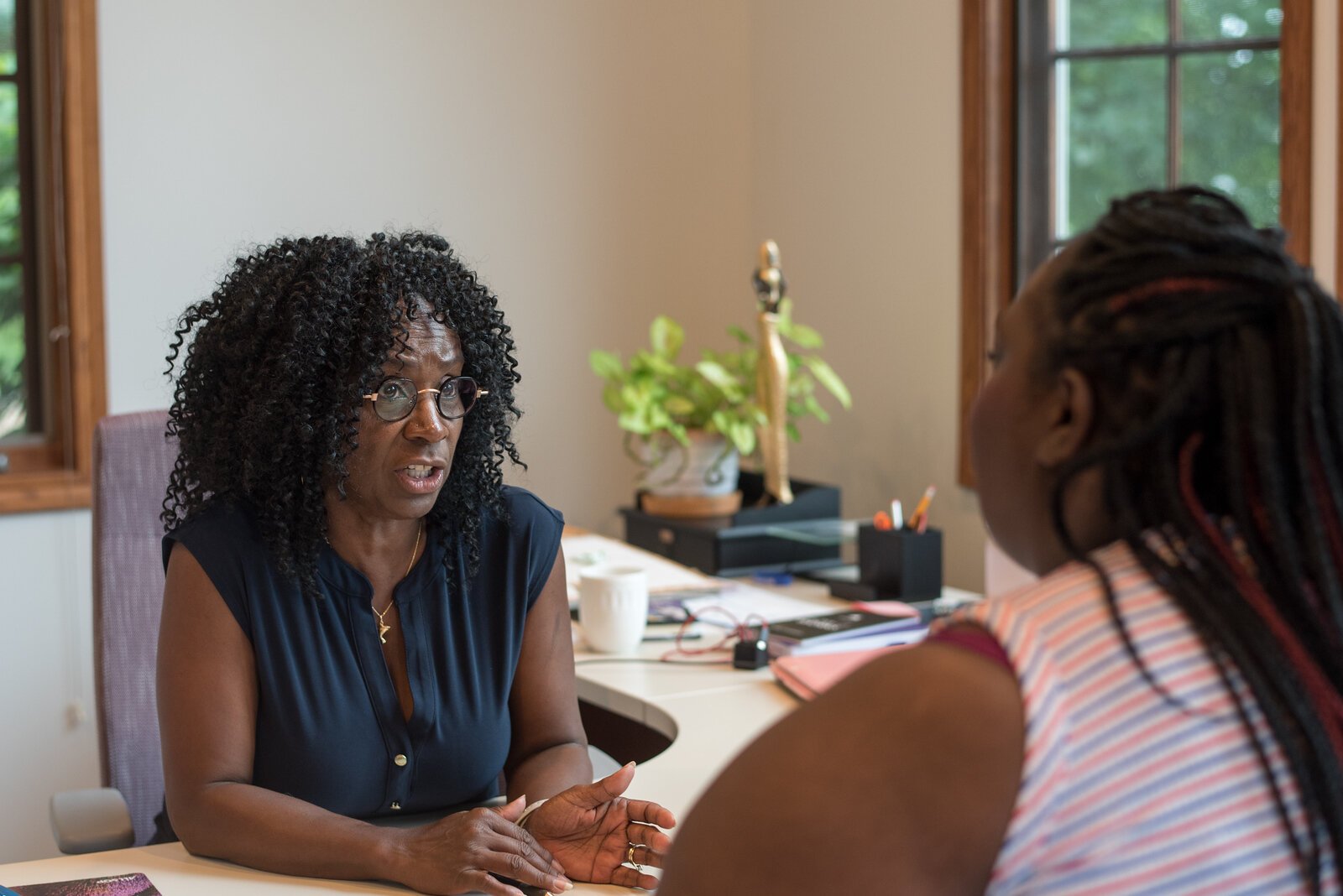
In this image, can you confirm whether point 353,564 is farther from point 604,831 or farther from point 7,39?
point 7,39

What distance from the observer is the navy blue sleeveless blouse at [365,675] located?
1.45 metres

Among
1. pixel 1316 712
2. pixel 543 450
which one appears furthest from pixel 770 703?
pixel 543 450

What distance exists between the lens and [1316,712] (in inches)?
23.1

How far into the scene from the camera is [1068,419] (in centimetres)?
64

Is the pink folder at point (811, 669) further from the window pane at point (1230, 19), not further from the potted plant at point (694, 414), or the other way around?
the window pane at point (1230, 19)

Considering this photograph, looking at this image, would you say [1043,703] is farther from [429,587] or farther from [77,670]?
[77,670]

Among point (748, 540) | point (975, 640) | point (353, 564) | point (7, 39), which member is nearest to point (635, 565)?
point (748, 540)

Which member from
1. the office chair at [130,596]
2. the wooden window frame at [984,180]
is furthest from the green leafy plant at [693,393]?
the office chair at [130,596]

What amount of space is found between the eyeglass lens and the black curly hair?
0.06ft

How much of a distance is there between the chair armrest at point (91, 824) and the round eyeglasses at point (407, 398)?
575 mm

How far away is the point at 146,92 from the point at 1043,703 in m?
2.77

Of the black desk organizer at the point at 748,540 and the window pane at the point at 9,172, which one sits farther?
the window pane at the point at 9,172

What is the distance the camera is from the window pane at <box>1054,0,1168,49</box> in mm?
2537

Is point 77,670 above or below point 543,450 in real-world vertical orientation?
below
